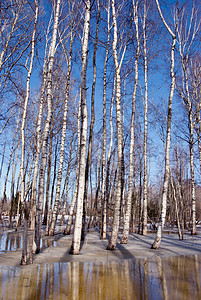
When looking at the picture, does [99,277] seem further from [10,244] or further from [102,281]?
[10,244]

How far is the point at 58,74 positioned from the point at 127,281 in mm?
14464

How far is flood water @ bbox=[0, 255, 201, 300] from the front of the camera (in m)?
3.66

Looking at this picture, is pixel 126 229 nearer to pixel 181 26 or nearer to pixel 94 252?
pixel 94 252

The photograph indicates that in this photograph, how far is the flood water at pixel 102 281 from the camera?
3.66m

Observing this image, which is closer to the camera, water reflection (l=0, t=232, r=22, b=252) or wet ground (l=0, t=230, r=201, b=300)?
wet ground (l=0, t=230, r=201, b=300)

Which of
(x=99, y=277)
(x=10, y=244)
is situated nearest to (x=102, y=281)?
(x=99, y=277)

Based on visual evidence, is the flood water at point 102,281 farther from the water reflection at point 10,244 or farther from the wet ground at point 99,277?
the water reflection at point 10,244

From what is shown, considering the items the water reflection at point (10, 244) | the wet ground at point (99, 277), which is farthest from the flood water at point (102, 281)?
the water reflection at point (10, 244)

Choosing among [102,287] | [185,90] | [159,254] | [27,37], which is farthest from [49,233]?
[185,90]

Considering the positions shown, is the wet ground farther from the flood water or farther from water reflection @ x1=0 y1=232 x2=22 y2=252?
water reflection @ x1=0 y1=232 x2=22 y2=252

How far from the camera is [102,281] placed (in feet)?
14.3

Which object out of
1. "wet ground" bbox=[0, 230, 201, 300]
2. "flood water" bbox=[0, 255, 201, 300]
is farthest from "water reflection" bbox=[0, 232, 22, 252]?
"flood water" bbox=[0, 255, 201, 300]

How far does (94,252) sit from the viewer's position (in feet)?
24.3

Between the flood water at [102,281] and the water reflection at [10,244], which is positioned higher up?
the flood water at [102,281]
